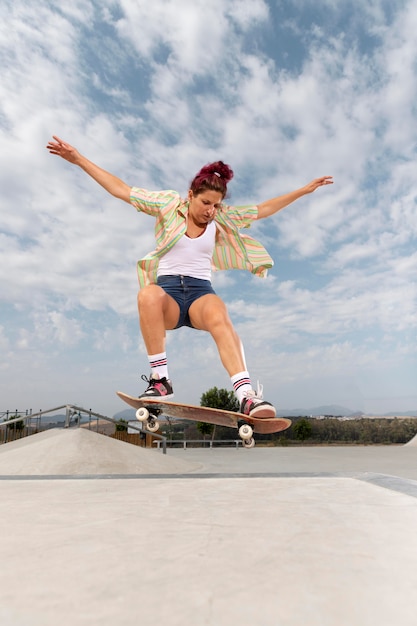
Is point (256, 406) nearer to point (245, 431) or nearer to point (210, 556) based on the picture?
point (245, 431)

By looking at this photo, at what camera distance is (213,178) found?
525 centimetres

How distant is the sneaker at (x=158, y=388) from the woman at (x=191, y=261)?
0.01 meters

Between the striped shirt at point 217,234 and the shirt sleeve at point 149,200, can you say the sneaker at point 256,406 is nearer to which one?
the striped shirt at point 217,234

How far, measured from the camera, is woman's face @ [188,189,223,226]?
5.29 m

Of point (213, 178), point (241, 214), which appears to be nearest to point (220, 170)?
point (213, 178)

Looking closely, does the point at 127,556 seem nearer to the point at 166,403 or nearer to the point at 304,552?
the point at 304,552

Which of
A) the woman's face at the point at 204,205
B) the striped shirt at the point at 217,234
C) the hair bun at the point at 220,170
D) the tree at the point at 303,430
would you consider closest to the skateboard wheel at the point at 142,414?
the striped shirt at the point at 217,234

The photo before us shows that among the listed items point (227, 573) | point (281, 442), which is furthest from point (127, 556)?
point (281, 442)

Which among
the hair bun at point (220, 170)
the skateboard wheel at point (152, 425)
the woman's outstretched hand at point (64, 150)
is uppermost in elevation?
the woman's outstretched hand at point (64, 150)

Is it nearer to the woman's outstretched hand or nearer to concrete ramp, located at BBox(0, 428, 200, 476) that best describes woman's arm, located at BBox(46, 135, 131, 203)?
the woman's outstretched hand

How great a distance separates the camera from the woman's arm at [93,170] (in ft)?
18.4

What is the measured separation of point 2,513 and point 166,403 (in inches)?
85.8

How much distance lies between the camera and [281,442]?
126 ft

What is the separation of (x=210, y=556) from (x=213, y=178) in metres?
3.96
